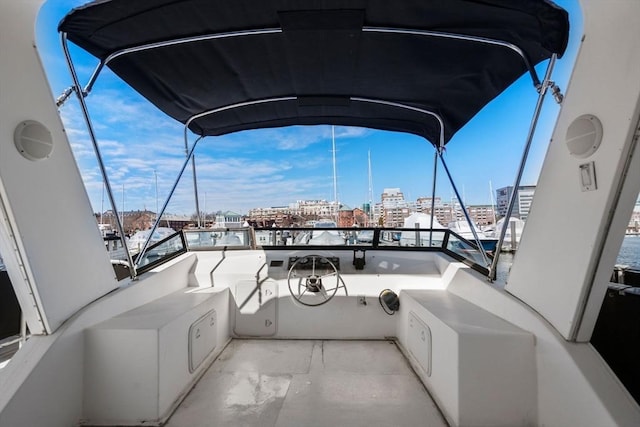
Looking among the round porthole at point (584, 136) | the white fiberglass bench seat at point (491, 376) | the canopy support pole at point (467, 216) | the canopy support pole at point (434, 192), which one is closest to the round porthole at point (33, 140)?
the white fiberglass bench seat at point (491, 376)

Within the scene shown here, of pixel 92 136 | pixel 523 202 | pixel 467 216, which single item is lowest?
pixel 467 216

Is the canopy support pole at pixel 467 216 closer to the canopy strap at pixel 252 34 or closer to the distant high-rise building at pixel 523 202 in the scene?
the distant high-rise building at pixel 523 202

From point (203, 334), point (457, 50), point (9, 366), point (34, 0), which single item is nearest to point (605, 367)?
point (457, 50)

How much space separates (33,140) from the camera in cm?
123

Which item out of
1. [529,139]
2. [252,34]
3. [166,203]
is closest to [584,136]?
[529,139]

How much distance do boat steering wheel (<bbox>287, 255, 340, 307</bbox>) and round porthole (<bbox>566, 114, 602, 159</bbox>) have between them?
1801 mm

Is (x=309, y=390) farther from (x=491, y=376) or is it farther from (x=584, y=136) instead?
(x=584, y=136)

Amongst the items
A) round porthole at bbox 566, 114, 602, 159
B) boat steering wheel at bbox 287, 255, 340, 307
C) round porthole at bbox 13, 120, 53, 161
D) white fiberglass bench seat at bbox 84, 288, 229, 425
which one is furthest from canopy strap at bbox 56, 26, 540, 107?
boat steering wheel at bbox 287, 255, 340, 307

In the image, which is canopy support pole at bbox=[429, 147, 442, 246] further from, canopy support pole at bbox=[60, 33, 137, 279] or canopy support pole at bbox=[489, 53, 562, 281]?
canopy support pole at bbox=[60, 33, 137, 279]

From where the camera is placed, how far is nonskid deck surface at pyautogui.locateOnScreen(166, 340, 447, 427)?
1.46m

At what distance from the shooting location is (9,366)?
1.12m

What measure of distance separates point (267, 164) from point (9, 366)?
53.2 feet

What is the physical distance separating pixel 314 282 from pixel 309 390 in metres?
0.89

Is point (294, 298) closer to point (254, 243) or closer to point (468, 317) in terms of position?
point (254, 243)
